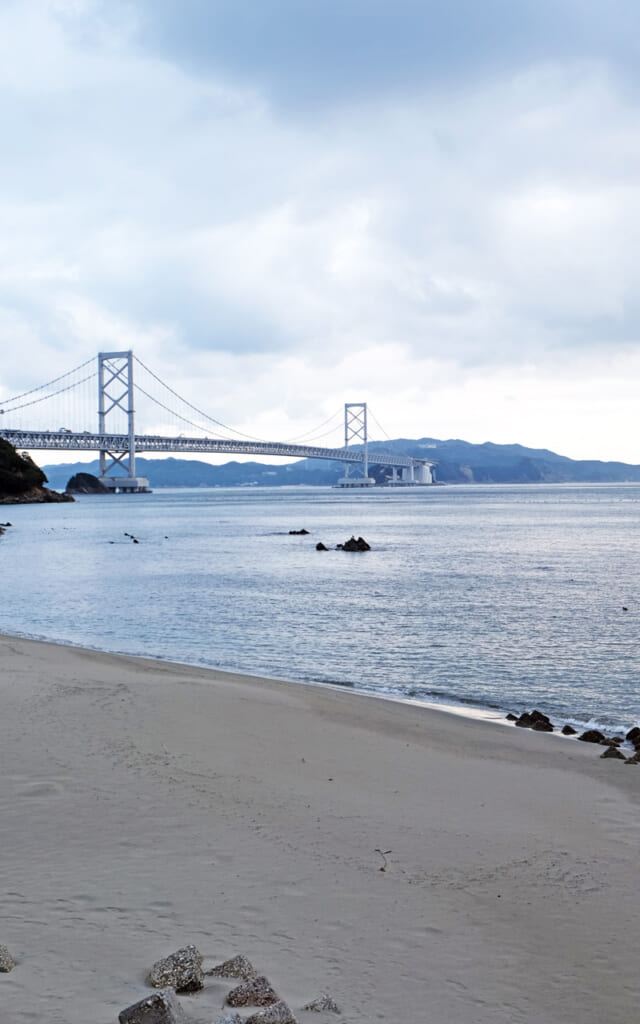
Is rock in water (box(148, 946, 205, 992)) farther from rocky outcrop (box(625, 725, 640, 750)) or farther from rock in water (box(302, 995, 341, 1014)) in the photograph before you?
rocky outcrop (box(625, 725, 640, 750))

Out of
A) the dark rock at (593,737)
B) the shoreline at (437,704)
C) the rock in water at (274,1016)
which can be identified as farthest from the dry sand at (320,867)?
the shoreline at (437,704)

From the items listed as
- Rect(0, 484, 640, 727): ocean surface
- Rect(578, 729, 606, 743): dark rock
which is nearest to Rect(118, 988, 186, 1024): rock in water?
Rect(578, 729, 606, 743): dark rock

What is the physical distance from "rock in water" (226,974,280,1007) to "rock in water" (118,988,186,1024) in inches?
10.0

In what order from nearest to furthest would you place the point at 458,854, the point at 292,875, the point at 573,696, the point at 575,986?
the point at 575,986, the point at 292,875, the point at 458,854, the point at 573,696

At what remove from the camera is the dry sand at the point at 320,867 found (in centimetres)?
274

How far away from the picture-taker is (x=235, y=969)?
270 cm

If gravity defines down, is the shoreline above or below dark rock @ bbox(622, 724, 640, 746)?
below

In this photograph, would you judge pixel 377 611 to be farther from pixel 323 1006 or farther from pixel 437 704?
pixel 323 1006

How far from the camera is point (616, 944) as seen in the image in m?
3.12

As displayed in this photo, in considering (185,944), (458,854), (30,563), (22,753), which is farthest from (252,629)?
(30,563)

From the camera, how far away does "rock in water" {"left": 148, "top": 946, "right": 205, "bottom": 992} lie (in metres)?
2.62

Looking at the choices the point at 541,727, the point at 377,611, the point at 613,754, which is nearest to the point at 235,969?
the point at 613,754

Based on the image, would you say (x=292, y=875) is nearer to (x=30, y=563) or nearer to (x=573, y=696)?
(x=573, y=696)

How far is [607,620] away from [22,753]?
36.2ft
